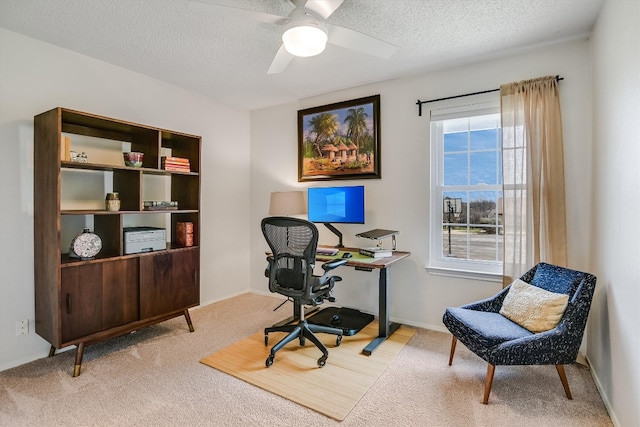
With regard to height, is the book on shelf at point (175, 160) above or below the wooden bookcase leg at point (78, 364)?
above

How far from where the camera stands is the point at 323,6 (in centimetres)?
179

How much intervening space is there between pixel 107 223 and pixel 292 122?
2.34 m

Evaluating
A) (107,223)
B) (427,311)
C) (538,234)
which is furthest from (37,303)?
(538,234)

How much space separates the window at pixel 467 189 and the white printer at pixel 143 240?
2587 millimetres

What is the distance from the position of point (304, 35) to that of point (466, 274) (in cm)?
242

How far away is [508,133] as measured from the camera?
105 inches

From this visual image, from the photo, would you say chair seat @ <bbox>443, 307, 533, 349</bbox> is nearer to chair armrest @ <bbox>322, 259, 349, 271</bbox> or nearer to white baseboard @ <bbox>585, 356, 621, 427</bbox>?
white baseboard @ <bbox>585, 356, 621, 427</bbox>

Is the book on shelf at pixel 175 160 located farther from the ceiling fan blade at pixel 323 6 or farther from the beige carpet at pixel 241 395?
the ceiling fan blade at pixel 323 6

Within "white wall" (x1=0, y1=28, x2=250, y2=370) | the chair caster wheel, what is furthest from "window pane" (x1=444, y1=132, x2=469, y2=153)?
"white wall" (x1=0, y1=28, x2=250, y2=370)

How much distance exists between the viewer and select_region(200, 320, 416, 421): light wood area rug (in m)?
2.01

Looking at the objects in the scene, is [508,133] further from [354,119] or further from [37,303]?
[37,303]

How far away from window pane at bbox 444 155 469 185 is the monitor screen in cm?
85

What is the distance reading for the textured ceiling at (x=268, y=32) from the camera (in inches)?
82.5

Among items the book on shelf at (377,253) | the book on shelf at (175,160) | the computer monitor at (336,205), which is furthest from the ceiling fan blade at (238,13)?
the book on shelf at (377,253)
